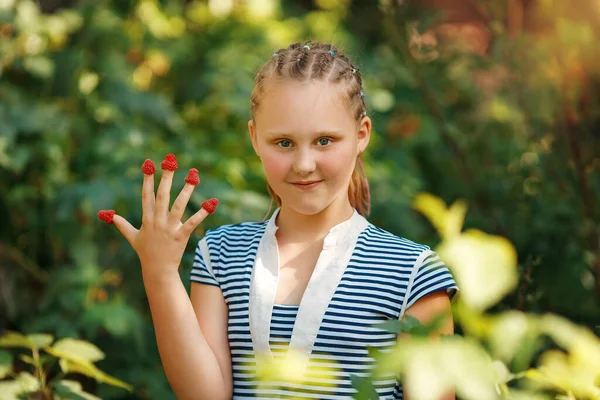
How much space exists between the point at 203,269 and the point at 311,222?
25 cm

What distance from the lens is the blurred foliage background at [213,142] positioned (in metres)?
2.43

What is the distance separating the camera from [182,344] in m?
1.46

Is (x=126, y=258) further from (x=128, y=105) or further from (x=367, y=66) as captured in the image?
(x=367, y=66)

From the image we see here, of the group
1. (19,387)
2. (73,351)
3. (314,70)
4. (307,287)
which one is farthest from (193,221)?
(19,387)

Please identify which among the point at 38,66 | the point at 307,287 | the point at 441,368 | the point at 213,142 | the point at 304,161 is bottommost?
the point at 441,368

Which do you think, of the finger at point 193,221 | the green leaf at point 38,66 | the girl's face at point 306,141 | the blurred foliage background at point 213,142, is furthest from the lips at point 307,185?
the green leaf at point 38,66

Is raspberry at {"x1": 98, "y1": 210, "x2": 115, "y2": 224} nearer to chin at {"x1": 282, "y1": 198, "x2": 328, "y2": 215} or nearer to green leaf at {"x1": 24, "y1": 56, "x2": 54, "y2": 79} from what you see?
chin at {"x1": 282, "y1": 198, "x2": 328, "y2": 215}

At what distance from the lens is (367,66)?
13.4ft

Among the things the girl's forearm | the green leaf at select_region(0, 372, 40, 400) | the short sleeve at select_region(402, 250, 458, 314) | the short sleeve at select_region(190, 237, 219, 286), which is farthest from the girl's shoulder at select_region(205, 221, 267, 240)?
the green leaf at select_region(0, 372, 40, 400)

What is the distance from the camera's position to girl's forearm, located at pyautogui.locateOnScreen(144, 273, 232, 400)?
1426mm

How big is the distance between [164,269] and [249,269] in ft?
0.84

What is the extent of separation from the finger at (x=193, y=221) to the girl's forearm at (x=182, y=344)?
98 mm

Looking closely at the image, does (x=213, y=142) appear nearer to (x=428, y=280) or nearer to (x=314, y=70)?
(x=314, y=70)

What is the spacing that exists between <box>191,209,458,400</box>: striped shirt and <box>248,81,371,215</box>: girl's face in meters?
0.11
